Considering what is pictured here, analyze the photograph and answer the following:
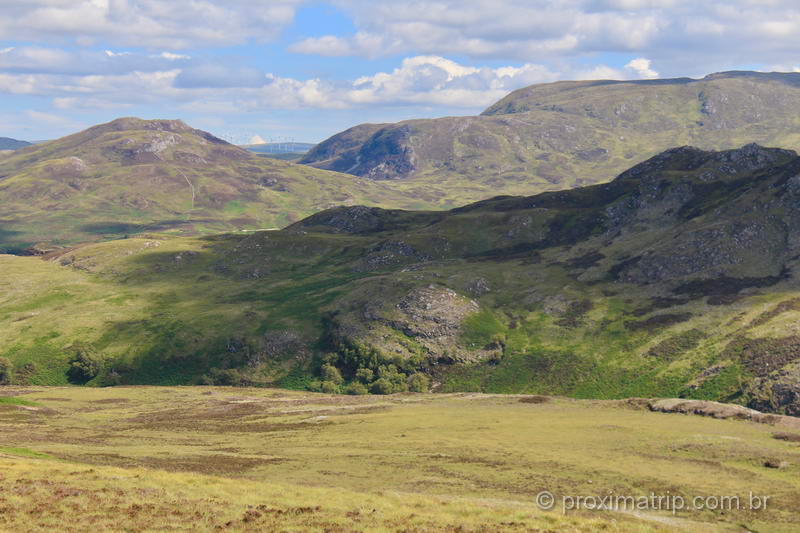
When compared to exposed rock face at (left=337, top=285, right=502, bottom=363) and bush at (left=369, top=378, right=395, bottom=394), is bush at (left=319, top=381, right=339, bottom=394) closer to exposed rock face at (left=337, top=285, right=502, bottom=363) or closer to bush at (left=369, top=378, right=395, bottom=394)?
bush at (left=369, top=378, right=395, bottom=394)

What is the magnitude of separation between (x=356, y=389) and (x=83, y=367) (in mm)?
85523

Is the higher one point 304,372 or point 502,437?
point 502,437

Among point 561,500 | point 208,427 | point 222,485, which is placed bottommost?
point 208,427

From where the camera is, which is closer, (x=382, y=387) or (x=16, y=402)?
(x=16, y=402)

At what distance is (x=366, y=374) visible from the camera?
600 feet

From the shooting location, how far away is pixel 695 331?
170 m

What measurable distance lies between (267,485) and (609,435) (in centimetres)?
5232

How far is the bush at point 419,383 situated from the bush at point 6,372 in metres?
117

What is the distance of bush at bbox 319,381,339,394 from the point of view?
17700 centimetres

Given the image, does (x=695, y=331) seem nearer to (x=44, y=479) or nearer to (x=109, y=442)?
(x=109, y=442)

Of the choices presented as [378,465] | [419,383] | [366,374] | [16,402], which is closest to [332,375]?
[366,374]

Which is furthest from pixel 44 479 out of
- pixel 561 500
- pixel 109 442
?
pixel 561 500

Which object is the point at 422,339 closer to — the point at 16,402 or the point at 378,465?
the point at 16,402

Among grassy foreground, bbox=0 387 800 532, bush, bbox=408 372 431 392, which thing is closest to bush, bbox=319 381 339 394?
bush, bbox=408 372 431 392
